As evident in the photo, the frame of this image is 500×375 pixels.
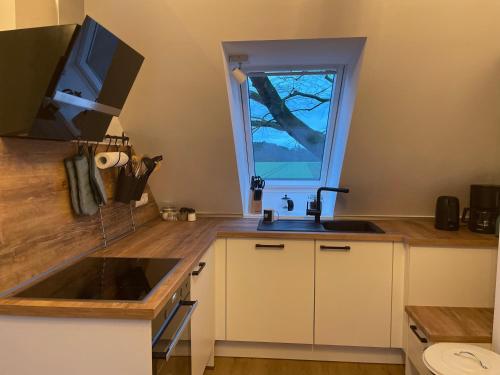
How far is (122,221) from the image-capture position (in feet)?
7.56

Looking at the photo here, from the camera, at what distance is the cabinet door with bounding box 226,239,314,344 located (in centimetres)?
239

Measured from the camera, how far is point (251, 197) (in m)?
2.97

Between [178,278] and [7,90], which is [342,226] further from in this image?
[7,90]

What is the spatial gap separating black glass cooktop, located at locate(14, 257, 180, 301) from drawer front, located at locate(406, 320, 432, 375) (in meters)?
1.41

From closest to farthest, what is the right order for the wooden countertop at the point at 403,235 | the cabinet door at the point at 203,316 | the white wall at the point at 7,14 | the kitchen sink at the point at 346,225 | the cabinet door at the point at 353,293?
the white wall at the point at 7,14, the cabinet door at the point at 203,316, the wooden countertop at the point at 403,235, the cabinet door at the point at 353,293, the kitchen sink at the point at 346,225

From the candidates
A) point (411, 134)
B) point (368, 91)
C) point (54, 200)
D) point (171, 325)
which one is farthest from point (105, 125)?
point (411, 134)

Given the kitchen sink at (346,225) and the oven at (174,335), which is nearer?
the oven at (174,335)

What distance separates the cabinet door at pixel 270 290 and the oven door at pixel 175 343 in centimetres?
73

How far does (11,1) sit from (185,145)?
1296 mm

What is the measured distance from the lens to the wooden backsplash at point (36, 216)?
4.46 feet

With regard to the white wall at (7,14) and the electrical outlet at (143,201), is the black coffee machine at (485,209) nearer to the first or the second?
the electrical outlet at (143,201)

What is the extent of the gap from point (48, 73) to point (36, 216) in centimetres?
60

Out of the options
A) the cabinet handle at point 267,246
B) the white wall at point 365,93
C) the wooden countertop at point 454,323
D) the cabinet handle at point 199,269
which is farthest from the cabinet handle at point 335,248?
the cabinet handle at point 199,269

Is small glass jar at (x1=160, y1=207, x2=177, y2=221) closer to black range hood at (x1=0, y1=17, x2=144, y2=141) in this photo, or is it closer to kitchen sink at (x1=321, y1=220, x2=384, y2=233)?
kitchen sink at (x1=321, y1=220, x2=384, y2=233)
